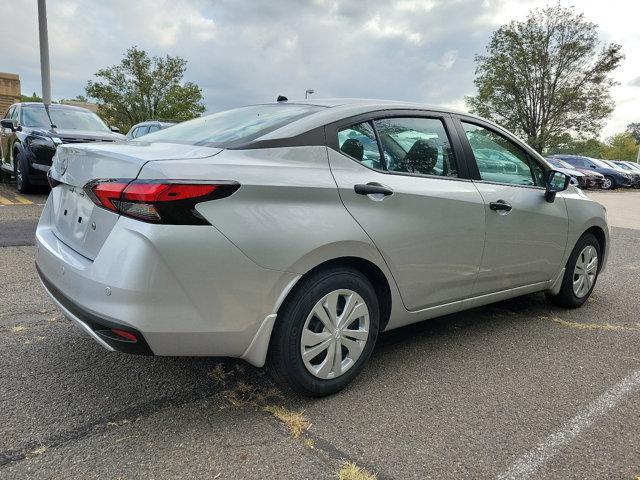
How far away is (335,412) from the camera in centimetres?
257

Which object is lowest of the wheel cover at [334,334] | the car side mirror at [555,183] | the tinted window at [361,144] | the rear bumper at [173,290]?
the wheel cover at [334,334]

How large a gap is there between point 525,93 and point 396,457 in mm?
35488

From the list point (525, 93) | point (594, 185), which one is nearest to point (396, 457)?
point (594, 185)

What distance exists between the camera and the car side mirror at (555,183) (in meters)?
3.83

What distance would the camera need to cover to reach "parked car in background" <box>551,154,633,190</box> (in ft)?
84.6

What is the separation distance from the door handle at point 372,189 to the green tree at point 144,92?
1068 inches

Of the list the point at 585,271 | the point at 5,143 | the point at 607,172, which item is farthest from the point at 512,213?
the point at 607,172

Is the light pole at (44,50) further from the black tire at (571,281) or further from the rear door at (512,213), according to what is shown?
the black tire at (571,281)

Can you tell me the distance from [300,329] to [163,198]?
888 millimetres

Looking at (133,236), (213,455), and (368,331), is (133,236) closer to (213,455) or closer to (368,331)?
(213,455)

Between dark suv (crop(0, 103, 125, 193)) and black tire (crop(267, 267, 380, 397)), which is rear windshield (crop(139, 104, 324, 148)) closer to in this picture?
black tire (crop(267, 267, 380, 397))

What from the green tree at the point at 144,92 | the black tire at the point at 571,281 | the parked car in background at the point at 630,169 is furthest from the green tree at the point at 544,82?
the black tire at the point at 571,281

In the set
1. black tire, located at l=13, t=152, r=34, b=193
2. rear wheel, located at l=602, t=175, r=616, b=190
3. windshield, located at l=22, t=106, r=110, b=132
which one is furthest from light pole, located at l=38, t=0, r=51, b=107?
rear wheel, located at l=602, t=175, r=616, b=190

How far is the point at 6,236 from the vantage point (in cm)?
602
